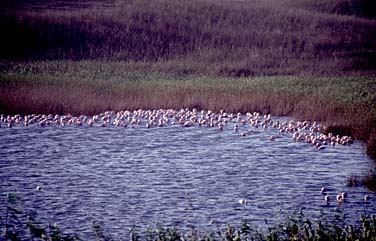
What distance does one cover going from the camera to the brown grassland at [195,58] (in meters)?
21.4

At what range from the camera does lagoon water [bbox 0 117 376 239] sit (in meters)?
10.8

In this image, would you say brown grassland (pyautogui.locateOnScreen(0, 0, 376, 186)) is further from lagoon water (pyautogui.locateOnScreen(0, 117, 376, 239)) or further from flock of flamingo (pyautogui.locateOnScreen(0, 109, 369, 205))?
lagoon water (pyautogui.locateOnScreen(0, 117, 376, 239))

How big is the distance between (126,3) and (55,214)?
31.2 m

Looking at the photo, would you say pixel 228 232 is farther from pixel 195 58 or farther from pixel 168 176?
pixel 195 58

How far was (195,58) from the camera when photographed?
31.7 metres

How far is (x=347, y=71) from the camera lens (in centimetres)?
3050

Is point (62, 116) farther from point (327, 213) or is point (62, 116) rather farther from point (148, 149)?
point (327, 213)

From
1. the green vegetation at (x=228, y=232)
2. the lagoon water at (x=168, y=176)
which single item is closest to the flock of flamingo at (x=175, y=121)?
the lagoon water at (x=168, y=176)

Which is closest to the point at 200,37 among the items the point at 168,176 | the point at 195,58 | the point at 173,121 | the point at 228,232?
the point at 195,58

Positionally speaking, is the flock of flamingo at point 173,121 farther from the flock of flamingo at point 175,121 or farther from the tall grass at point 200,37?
the tall grass at point 200,37

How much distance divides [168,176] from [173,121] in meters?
6.13

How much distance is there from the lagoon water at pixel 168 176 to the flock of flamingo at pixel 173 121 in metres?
0.34

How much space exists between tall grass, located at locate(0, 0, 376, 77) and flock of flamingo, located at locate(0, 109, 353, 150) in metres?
9.10

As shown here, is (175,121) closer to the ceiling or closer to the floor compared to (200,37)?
closer to the ceiling
